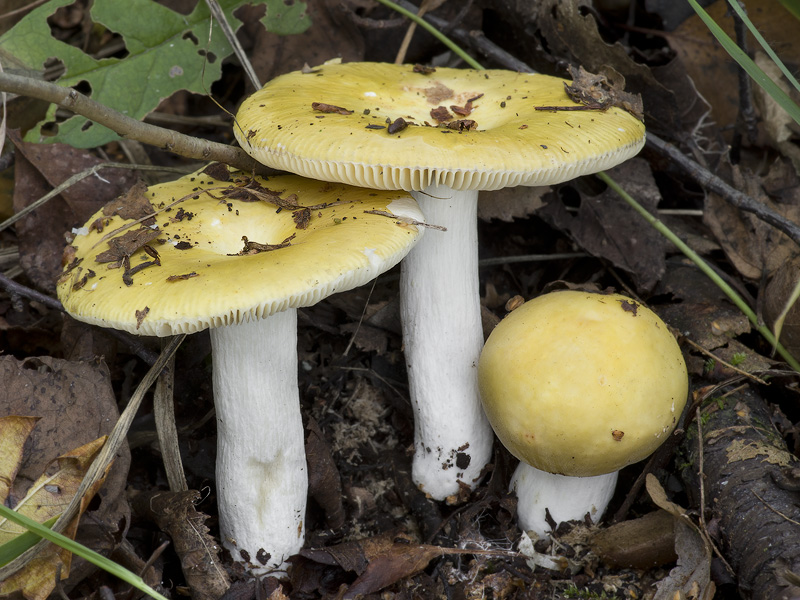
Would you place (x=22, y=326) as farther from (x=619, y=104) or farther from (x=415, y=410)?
(x=619, y=104)

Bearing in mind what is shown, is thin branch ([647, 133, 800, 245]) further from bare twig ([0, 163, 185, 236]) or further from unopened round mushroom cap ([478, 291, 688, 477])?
bare twig ([0, 163, 185, 236])

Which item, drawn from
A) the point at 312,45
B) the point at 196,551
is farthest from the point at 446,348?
the point at 312,45

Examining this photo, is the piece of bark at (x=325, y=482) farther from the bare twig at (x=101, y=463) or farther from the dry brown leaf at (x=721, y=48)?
the dry brown leaf at (x=721, y=48)

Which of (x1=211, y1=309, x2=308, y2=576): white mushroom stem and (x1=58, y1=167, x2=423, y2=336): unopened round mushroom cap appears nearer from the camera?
(x1=58, y1=167, x2=423, y2=336): unopened round mushroom cap

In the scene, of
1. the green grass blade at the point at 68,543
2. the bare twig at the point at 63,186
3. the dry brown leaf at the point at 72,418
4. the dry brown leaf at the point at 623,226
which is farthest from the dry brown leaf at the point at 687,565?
the bare twig at the point at 63,186

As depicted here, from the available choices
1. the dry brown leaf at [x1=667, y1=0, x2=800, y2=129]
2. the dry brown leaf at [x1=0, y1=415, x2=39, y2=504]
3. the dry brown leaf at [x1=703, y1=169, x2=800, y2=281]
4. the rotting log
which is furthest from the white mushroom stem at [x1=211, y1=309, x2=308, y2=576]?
the dry brown leaf at [x1=667, y1=0, x2=800, y2=129]

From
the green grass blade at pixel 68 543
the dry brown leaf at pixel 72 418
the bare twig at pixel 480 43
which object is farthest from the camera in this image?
the bare twig at pixel 480 43

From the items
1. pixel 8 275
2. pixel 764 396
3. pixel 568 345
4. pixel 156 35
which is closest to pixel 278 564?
pixel 568 345
